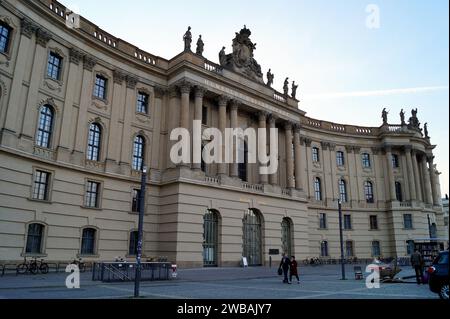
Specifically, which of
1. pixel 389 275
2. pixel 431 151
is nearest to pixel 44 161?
pixel 389 275

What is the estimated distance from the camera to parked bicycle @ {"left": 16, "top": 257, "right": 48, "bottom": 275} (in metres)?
24.2

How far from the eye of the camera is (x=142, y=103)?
1425 inches

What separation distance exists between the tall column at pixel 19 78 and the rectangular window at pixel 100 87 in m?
6.49

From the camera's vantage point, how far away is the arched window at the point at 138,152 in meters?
34.5

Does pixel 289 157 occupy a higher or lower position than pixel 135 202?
higher

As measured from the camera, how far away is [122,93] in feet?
113

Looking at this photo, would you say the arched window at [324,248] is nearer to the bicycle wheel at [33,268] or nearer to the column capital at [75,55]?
the bicycle wheel at [33,268]

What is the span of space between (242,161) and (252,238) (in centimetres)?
842

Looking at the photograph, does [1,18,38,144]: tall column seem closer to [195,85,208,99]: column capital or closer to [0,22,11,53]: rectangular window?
[0,22,11,53]: rectangular window

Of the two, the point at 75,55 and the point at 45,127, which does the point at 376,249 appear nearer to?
the point at 45,127

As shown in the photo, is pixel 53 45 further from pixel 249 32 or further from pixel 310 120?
pixel 310 120

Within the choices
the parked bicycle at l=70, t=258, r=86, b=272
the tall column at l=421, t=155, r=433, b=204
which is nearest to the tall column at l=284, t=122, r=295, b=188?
the parked bicycle at l=70, t=258, r=86, b=272

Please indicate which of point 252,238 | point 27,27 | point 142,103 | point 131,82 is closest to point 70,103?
point 27,27
